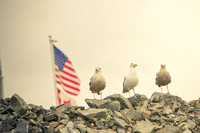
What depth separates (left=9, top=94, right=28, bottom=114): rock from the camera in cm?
948

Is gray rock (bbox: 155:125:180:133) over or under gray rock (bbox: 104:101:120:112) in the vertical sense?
under

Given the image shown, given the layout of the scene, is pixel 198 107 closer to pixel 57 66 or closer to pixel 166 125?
pixel 166 125

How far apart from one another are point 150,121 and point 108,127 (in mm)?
1831

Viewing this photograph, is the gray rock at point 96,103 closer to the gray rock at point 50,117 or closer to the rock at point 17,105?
the gray rock at point 50,117

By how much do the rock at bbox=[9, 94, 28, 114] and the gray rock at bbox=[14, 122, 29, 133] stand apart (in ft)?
2.73

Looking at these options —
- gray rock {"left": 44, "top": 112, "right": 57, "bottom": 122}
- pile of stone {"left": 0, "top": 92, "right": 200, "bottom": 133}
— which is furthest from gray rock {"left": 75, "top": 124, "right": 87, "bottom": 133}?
gray rock {"left": 44, "top": 112, "right": 57, "bottom": 122}

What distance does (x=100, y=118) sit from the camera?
33.6ft

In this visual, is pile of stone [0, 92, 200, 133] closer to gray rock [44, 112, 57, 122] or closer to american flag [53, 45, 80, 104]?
gray rock [44, 112, 57, 122]

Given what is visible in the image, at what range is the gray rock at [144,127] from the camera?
9223 mm

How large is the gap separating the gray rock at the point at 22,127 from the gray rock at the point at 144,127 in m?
3.70

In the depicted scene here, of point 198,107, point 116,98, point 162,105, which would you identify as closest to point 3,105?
point 116,98

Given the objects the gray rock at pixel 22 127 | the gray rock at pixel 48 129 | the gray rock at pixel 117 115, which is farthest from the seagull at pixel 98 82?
the gray rock at pixel 22 127

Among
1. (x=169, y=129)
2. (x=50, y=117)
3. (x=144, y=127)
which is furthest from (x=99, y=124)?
(x=169, y=129)

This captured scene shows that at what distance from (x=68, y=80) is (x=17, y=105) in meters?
9.91
